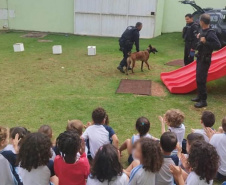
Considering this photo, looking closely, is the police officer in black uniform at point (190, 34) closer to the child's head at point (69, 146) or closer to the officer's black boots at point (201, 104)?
the officer's black boots at point (201, 104)

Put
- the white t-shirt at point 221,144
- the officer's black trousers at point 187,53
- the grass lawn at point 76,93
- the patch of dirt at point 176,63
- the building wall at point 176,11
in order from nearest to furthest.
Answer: the white t-shirt at point 221,144, the grass lawn at point 76,93, the officer's black trousers at point 187,53, the patch of dirt at point 176,63, the building wall at point 176,11

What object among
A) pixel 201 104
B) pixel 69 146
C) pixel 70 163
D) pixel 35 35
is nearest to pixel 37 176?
pixel 70 163

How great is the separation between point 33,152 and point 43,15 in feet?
50.2

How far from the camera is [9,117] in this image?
5.90 meters

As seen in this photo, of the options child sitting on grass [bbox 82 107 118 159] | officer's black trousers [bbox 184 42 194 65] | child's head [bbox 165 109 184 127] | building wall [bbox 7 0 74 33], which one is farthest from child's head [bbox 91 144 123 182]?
building wall [bbox 7 0 74 33]

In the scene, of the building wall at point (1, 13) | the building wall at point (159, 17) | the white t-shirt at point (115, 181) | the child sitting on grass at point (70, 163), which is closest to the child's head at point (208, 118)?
the white t-shirt at point (115, 181)

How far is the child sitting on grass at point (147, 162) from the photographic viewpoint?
9.14 feet

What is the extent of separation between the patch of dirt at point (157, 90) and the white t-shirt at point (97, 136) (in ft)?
11.4

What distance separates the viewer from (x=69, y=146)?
2.91 metres

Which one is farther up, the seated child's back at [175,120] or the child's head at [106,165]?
the child's head at [106,165]

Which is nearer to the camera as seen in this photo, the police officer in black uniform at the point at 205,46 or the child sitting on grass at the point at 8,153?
the child sitting on grass at the point at 8,153

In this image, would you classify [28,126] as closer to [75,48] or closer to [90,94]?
[90,94]

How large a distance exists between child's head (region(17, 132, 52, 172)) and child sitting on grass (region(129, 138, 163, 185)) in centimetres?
89

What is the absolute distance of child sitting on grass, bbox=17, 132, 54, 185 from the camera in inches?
114
